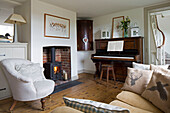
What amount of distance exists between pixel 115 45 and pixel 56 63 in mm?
2135

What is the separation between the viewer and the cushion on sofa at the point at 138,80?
1779mm

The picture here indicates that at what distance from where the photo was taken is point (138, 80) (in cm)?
184

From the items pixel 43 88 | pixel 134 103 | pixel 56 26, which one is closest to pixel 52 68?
pixel 56 26

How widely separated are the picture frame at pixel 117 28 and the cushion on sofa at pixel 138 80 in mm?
2734

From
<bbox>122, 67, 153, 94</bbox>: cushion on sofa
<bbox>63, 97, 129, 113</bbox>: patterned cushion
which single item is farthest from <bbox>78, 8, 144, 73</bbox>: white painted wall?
<bbox>63, 97, 129, 113</bbox>: patterned cushion

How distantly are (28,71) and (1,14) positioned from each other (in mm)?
2143

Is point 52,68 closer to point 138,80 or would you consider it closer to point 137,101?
point 138,80

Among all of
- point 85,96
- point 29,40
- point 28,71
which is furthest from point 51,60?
point 85,96

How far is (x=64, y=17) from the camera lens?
4.03 metres

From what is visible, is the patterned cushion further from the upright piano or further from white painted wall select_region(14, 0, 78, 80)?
the upright piano

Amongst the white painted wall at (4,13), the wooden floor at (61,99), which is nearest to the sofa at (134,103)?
the wooden floor at (61,99)

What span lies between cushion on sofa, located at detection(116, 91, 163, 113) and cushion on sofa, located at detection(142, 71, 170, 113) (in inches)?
2.1

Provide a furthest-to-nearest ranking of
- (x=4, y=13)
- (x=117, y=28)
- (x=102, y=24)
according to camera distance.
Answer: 1. (x=102, y=24)
2. (x=117, y=28)
3. (x=4, y=13)

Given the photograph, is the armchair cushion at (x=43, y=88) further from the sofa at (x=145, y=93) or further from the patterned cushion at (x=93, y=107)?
the patterned cushion at (x=93, y=107)
